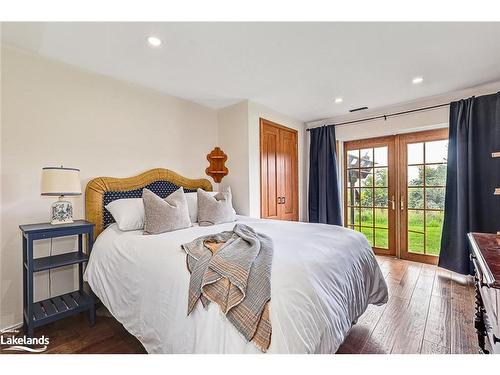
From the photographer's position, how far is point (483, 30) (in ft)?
5.98

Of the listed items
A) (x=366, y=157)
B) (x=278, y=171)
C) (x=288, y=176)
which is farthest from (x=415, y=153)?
(x=278, y=171)

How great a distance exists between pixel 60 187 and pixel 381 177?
4186 millimetres

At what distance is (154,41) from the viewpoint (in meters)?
1.91

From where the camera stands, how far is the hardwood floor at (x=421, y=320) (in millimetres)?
1747

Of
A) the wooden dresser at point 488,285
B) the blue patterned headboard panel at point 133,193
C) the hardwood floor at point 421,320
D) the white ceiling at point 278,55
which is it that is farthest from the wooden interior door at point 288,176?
the wooden dresser at point 488,285

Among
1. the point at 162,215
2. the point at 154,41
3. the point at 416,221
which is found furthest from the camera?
the point at 416,221

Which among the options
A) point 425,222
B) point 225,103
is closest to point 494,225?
point 425,222

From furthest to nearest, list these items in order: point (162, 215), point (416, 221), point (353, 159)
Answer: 1. point (353, 159)
2. point (416, 221)
3. point (162, 215)

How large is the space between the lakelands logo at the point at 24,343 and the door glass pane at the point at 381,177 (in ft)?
14.5

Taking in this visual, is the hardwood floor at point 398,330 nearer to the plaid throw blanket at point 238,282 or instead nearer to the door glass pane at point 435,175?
the plaid throw blanket at point 238,282

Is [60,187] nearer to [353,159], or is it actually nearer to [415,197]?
[353,159]

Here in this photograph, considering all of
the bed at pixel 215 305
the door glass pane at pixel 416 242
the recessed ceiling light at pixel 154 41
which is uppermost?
the recessed ceiling light at pixel 154 41
